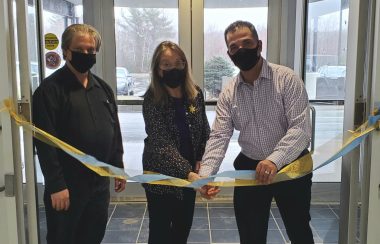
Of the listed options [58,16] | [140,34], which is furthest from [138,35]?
[58,16]

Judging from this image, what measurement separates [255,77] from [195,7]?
191 cm

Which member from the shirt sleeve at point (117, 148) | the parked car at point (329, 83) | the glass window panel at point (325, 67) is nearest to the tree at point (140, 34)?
the glass window panel at point (325, 67)

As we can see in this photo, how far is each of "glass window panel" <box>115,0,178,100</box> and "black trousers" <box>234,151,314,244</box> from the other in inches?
80.8

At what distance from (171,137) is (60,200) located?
→ 1.99 feet

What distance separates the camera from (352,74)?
1616mm

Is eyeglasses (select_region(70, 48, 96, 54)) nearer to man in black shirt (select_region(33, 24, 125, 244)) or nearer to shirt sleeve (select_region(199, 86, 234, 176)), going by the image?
man in black shirt (select_region(33, 24, 125, 244))

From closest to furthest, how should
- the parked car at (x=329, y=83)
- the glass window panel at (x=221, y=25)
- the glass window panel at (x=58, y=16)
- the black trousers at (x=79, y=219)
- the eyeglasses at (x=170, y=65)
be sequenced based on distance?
1. the black trousers at (x=79, y=219)
2. the eyeglasses at (x=170, y=65)
3. the parked car at (x=329, y=83)
4. the glass window panel at (x=58, y=16)
5. the glass window panel at (x=221, y=25)

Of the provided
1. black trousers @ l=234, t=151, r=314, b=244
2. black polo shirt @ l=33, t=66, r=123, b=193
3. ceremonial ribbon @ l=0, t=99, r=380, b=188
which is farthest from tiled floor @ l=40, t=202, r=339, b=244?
ceremonial ribbon @ l=0, t=99, r=380, b=188

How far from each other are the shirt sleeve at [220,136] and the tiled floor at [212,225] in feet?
4.55

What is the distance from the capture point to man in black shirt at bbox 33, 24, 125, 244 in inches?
71.6

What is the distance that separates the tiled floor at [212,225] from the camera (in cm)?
313

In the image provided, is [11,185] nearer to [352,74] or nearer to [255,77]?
[255,77]

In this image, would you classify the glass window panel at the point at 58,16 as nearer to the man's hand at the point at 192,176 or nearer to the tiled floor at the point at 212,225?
the tiled floor at the point at 212,225

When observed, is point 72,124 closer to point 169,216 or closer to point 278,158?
point 169,216
